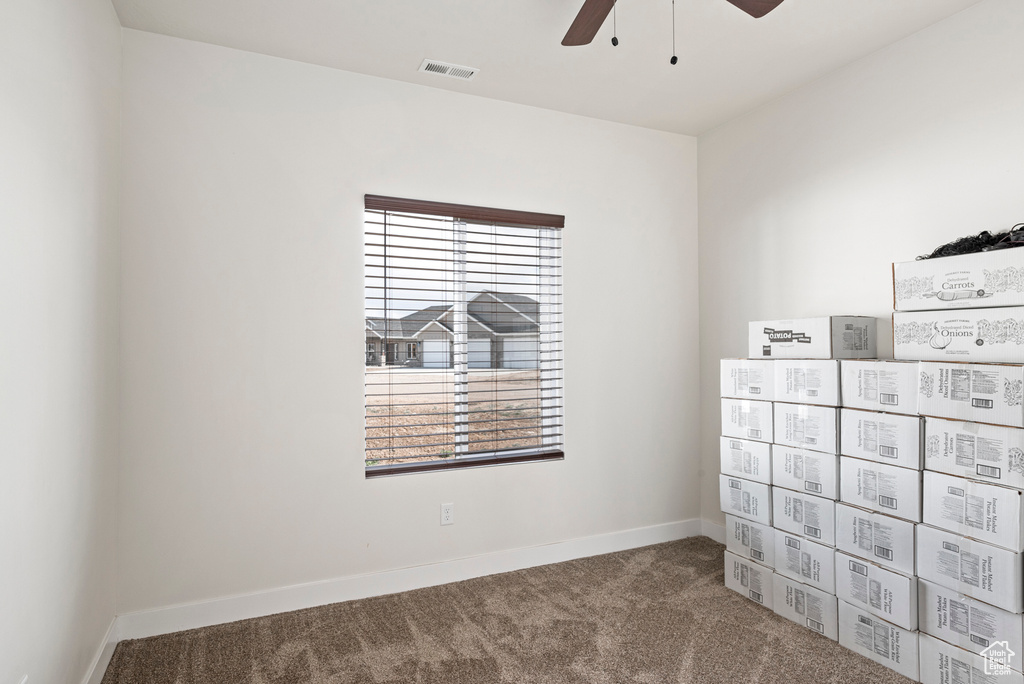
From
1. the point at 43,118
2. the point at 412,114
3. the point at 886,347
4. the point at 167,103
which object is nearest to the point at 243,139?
the point at 167,103

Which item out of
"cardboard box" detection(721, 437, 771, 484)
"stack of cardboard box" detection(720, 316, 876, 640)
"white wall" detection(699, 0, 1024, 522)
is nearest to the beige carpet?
"stack of cardboard box" detection(720, 316, 876, 640)

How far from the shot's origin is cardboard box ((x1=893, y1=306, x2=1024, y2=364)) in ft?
6.53

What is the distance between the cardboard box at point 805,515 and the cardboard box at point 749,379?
461 mm

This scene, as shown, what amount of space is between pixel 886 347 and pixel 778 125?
1.41 metres

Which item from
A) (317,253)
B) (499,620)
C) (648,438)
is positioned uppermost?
(317,253)

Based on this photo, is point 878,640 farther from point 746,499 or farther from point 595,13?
point 595,13

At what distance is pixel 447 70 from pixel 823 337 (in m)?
2.22

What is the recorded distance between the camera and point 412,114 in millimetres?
3082

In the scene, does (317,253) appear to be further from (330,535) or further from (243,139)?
(330,535)

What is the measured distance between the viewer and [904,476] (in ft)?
7.32

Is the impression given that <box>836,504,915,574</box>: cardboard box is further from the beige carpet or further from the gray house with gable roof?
the gray house with gable roof

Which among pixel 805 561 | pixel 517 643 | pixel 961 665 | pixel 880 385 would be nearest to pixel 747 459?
pixel 805 561

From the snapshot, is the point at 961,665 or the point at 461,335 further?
the point at 461,335

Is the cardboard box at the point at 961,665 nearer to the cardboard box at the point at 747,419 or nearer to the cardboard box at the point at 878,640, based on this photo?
the cardboard box at the point at 878,640
